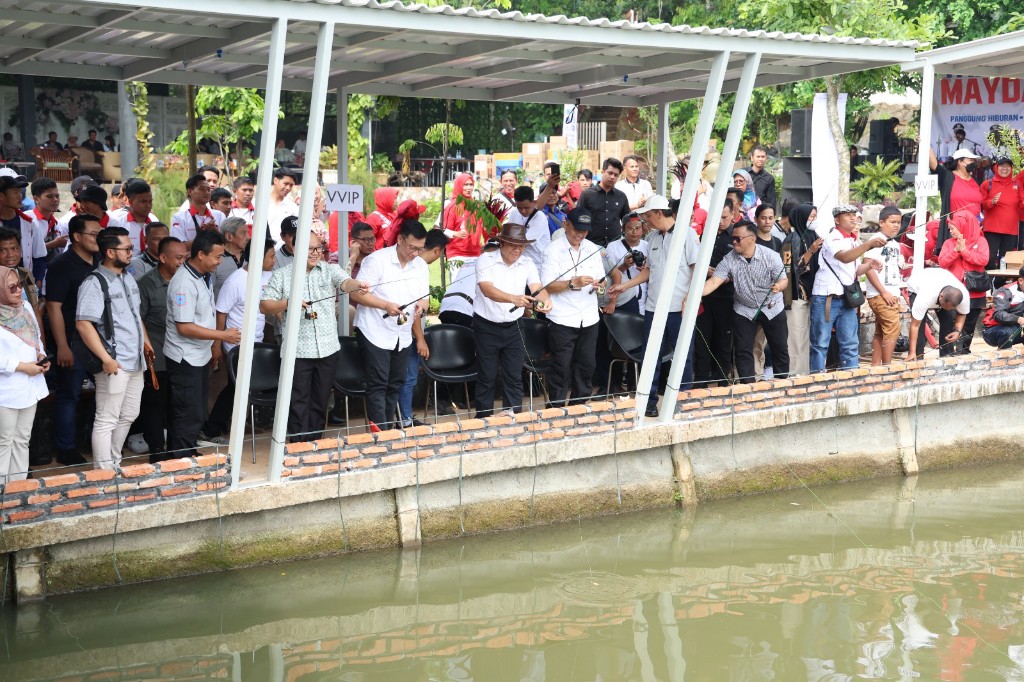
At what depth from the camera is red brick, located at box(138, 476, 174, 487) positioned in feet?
22.2

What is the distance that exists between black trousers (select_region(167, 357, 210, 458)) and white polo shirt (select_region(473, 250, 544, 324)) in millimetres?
1997

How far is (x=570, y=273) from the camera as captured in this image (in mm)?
8719

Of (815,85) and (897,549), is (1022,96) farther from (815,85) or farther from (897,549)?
(815,85)

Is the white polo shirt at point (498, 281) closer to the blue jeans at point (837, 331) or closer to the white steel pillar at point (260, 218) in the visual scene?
the white steel pillar at point (260, 218)

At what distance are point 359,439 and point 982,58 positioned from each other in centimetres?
687

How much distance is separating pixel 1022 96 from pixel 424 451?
26.0ft

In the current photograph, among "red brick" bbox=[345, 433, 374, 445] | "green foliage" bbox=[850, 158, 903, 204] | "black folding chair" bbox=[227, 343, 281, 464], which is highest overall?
"black folding chair" bbox=[227, 343, 281, 464]

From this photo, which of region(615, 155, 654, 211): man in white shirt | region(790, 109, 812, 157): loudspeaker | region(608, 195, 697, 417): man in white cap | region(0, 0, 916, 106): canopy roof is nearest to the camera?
region(0, 0, 916, 106): canopy roof

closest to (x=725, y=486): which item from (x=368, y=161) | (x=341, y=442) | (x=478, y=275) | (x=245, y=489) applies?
(x=478, y=275)

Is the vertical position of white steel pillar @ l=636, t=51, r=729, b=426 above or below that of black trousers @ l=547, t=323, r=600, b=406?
above

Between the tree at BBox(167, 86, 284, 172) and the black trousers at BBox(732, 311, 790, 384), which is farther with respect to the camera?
the tree at BBox(167, 86, 284, 172)

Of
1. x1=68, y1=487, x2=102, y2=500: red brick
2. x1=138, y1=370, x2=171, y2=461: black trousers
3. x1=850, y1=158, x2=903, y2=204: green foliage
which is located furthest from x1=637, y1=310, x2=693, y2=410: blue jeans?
x1=850, y1=158, x2=903, y2=204: green foliage

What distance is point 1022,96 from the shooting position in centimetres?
1212

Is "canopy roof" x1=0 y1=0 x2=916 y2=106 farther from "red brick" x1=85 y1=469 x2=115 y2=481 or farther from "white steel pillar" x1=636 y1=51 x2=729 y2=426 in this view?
"red brick" x1=85 y1=469 x2=115 y2=481
